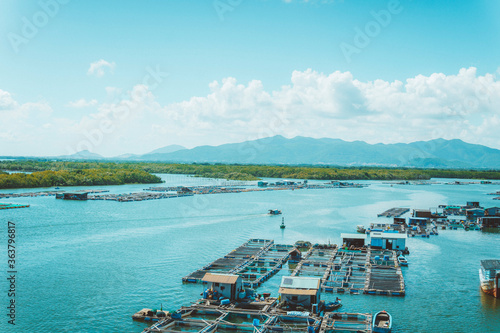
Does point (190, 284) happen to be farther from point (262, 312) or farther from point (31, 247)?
point (31, 247)

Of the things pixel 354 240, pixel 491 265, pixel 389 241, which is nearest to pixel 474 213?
pixel 389 241

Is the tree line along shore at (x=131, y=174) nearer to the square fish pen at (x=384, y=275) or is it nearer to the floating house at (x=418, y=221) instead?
the floating house at (x=418, y=221)

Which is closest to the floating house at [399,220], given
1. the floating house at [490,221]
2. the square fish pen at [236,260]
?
the floating house at [490,221]

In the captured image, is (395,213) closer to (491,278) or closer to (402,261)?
(402,261)

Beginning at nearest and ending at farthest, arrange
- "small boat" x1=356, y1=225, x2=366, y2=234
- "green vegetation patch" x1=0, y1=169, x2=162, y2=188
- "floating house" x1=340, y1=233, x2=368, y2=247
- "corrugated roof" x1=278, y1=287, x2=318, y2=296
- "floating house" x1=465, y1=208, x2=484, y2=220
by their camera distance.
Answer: "corrugated roof" x1=278, y1=287, x2=318, y2=296
"floating house" x1=340, y1=233, x2=368, y2=247
"small boat" x1=356, y1=225, x2=366, y2=234
"floating house" x1=465, y1=208, x2=484, y2=220
"green vegetation patch" x1=0, y1=169, x2=162, y2=188

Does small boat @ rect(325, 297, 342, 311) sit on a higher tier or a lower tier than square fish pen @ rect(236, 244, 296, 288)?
lower

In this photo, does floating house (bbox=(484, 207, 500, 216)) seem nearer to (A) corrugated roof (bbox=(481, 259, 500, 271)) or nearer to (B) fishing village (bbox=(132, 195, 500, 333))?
(B) fishing village (bbox=(132, 195, 500, 333))

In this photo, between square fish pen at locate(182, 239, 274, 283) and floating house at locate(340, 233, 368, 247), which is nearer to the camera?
square fish pen at locate(182, 239, 274, 283)

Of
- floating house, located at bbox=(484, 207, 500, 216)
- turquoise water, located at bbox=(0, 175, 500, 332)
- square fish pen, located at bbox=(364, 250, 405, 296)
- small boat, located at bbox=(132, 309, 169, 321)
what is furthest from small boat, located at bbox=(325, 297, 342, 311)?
floating house, located at bbox=(484, 207, 500, 216)
